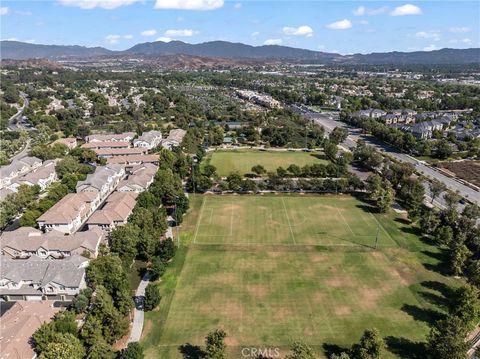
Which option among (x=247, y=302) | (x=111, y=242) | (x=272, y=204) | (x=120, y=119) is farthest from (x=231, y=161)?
(x=120, y=119)

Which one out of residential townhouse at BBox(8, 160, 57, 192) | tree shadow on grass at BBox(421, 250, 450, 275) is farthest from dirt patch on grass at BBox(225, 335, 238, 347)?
residential townhouse at BBox(8, 160, 57, 192)

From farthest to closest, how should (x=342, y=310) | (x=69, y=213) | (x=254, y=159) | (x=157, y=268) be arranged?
(x=254, y=159) → (x=69, y=213) → (x=157, y=268) → (x=342, y=310)

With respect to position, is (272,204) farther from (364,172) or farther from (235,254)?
(364,172)

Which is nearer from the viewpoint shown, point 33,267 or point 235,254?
point 33,267

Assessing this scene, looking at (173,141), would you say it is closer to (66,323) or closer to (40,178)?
(40,178)

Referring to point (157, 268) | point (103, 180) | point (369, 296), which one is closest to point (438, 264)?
point (369, 296)

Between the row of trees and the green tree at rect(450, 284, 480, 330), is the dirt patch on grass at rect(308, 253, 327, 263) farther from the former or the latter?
the green tree at rect(450, 284, 480, 330)

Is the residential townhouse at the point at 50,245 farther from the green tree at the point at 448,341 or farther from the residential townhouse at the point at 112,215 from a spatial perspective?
the green tree at the point at 448,341

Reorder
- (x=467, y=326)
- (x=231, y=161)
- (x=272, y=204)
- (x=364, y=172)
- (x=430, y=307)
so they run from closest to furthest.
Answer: (x=467, y=326)
(x=430, y=307)
(x=272, y=204)
(x=364, y=172)
(x=231, y=161)
